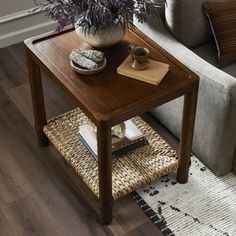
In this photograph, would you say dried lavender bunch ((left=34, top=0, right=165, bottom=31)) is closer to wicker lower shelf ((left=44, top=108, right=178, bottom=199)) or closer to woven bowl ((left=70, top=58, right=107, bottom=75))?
woven bowl ((left=70, top=58, right=107, bottom=75))

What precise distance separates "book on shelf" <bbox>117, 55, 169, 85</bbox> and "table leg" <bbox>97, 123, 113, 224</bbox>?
25cm

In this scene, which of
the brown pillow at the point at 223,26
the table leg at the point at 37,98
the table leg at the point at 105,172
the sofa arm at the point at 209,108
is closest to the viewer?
the table leg at the point at 105,172

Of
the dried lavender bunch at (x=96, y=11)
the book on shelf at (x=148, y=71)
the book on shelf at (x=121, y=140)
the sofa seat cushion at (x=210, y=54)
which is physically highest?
the dried lavender bunch at (x=96, y=11)

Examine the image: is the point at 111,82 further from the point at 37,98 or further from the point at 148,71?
the point at 37,98

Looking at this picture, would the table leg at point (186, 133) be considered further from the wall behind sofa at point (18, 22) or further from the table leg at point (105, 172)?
the wall behind sofa at point (18, 22)

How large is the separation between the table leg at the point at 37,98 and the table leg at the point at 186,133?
63 cm

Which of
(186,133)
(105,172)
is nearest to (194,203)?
(186,133)

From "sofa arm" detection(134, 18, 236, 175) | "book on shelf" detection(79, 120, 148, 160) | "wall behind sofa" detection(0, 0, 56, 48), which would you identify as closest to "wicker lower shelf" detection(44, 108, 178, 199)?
"book on shelf" detection(79, 120, 148, 160)

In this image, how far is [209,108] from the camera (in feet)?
6.63

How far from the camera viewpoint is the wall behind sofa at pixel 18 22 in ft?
9.57

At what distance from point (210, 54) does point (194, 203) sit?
2.26ft

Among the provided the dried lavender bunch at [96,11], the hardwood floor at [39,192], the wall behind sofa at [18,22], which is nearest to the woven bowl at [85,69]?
the dried lavender bunch at [96,11]

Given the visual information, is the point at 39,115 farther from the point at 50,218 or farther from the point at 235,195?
the point at 235,195

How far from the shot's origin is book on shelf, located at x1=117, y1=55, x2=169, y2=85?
71.7 inches
